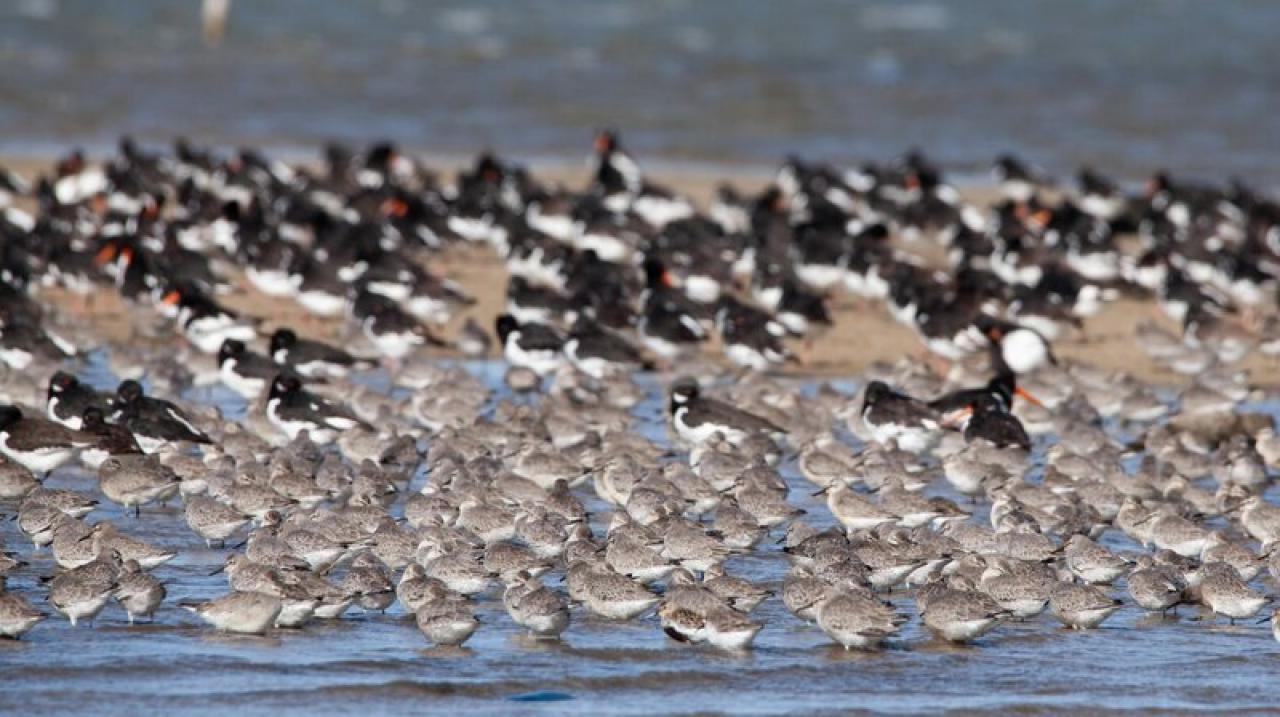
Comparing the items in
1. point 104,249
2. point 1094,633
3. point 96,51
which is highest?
point 96,51

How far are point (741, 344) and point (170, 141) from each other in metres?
19.5

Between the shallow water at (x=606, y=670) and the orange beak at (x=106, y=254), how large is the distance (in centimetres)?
1119

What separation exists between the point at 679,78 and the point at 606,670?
1439 inches

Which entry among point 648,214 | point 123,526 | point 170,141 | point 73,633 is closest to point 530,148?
point 170,141

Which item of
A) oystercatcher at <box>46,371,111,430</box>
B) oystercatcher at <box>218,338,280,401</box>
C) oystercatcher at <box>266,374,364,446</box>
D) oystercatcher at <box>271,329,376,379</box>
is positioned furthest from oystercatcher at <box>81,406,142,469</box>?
oystercatcher at <box>271,329,376,379</box>

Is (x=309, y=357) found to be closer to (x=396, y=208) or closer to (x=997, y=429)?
(x=997, y=429)

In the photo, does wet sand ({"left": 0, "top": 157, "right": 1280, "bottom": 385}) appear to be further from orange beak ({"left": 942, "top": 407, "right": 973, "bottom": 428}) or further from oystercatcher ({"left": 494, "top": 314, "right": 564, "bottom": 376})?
orange beak ({"left": 942, "top": 407, "right": 973, "bottom": 428})

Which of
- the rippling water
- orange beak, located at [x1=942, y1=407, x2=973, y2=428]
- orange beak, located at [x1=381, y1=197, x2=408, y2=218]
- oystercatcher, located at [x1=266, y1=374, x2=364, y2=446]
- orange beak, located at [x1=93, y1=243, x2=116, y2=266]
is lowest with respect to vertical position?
orange beak, located at [x1=942, y1=407, x2=973, y2=428]

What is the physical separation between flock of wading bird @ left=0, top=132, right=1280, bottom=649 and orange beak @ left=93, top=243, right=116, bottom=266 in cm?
12

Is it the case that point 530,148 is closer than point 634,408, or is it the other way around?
point 634,408

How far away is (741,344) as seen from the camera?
2005cm

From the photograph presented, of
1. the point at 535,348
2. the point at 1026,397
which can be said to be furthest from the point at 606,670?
the point at 535,348

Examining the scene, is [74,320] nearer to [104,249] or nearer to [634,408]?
[104,249]

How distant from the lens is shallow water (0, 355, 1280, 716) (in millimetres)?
10461
